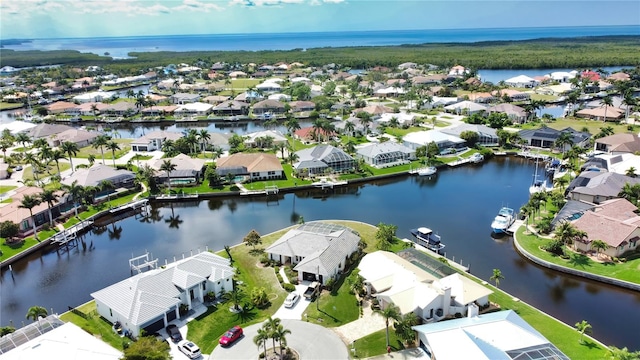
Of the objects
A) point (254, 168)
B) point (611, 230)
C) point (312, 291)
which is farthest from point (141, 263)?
point (611, 230)

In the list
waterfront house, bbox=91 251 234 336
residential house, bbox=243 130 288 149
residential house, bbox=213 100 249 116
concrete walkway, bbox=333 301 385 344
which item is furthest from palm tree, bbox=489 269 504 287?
residential house, bbox=213 100 249 116

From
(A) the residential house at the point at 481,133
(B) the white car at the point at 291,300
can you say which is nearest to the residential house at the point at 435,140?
(A) the residential house at the point at 481,133

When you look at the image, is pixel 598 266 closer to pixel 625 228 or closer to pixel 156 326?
pixel 625 228

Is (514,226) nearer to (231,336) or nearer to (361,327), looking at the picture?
(361,327)

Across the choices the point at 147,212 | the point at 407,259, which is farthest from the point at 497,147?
the point at 147,212

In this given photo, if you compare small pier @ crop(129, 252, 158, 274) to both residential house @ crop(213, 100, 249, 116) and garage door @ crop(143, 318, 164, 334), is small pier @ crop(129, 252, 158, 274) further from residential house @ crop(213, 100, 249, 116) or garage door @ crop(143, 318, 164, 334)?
residential house @ crop(213, 100, 249, 116)
